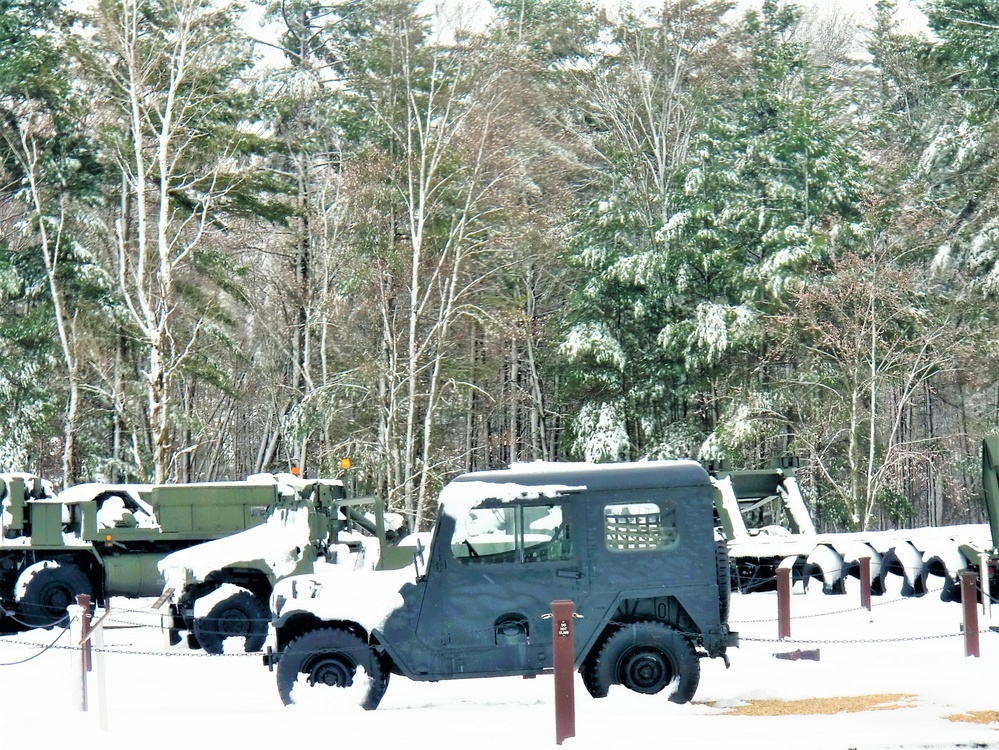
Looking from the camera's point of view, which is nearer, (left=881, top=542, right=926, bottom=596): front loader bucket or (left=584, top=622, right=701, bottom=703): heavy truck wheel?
(left=584, top=622, right=701, bottom=703): heavy truck wheel

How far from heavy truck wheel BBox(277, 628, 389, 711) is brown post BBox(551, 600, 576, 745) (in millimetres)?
1947

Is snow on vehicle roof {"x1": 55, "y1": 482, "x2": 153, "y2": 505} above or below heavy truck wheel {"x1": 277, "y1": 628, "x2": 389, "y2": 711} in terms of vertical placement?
above

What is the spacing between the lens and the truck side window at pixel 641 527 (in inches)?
362

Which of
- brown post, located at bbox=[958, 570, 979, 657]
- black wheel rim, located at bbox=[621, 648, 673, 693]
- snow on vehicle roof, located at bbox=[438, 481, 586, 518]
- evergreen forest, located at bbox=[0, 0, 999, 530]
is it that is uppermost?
evergreen forest, located at bbox=[0, 0, 999, 530]

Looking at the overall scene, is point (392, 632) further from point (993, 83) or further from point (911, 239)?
point (993, 83)

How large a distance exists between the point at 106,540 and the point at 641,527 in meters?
9.15

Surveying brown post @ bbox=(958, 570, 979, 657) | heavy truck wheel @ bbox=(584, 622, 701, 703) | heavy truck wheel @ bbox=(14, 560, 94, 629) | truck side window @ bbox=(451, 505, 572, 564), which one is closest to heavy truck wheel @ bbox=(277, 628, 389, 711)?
truck side window @ bbox=(451, 505, 572, 564)

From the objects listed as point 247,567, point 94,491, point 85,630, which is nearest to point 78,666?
point 85,630

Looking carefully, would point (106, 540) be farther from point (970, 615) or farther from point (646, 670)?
point (970, 615)

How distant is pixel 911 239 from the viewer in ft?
101

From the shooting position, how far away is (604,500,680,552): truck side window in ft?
30.1

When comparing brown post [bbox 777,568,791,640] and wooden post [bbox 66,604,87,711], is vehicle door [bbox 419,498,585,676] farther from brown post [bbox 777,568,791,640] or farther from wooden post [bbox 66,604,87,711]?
brown post [bbox 777,568,791,640]

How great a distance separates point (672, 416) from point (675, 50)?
397 inches

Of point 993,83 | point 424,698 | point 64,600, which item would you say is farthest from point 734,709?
point 993,83
